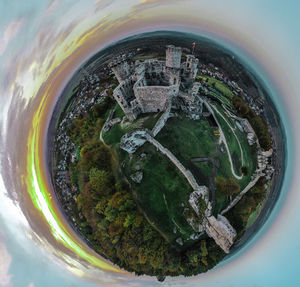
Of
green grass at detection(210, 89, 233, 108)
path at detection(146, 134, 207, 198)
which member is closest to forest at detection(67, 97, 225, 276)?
path at detection(146, 134, 207, 198)

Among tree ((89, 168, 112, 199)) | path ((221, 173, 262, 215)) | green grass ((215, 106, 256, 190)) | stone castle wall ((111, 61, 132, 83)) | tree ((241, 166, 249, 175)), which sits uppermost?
stone castle wall ((111, 61, 132, 83))

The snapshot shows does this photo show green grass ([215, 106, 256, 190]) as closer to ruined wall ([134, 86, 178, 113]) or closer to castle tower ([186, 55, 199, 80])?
castle tower ([186, 55, 199, 80])

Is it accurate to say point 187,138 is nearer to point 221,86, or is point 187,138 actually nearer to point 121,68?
point 121,68

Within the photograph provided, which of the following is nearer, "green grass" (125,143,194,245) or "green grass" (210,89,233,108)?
"green grass" (125,143,194,245)

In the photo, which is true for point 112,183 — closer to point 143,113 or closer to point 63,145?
point 143,113

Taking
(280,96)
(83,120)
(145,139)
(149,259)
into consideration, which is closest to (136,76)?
(145,139)

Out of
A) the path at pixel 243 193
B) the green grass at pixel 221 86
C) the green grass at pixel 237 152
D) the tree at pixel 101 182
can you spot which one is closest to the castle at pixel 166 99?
the path at pixel 243 193
